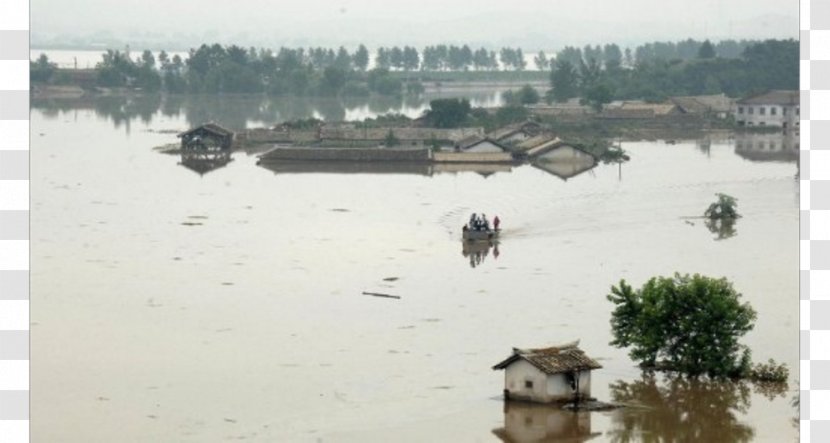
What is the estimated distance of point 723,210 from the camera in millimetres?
12359

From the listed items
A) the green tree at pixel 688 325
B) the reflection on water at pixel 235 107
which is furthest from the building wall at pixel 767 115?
the green tree at pixel 688 325

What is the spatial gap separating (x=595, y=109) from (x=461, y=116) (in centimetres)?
419

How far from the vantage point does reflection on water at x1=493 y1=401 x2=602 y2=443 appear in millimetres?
5816

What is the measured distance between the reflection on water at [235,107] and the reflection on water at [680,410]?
17484 mm

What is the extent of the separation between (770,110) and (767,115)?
4.1 inches

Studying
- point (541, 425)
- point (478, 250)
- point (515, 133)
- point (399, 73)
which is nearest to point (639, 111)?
point (515, 133)

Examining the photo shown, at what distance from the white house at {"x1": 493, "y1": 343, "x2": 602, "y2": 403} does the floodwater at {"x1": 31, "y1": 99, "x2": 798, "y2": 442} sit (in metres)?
0.10

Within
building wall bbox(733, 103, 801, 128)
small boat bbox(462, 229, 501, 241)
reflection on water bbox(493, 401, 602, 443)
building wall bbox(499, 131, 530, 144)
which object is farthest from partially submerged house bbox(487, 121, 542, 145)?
reflection on water bbox(493, 401, 602, 443)

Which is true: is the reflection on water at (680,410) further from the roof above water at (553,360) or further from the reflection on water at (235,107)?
the reflection on water at (235,107)

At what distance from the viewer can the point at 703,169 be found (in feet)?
54.9

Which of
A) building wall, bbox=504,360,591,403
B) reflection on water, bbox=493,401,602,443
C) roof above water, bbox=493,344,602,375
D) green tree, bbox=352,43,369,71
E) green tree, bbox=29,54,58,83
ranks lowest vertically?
reflection on water, bbox=493,401,602,443

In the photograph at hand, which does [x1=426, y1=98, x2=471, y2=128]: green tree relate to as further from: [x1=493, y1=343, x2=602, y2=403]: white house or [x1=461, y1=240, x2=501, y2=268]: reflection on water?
[x1=493, y1=343, x2=602, y2=403]: white house

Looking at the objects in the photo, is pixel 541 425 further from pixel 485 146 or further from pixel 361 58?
pixel 361 58

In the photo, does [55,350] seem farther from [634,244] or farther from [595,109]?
[595,109]
